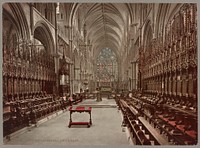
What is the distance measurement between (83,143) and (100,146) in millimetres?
559

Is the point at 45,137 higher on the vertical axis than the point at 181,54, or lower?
lower

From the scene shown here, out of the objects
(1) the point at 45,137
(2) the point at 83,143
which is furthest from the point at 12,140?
(2) the point at 83,143

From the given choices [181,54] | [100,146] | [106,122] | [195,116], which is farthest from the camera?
[106,122]

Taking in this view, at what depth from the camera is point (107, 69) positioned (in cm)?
4356

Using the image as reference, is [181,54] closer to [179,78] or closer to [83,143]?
[179,78]

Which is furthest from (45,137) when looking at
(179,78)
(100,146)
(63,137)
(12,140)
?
(179,78)

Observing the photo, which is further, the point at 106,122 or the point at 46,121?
the point at 106,122

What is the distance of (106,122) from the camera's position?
9.33m

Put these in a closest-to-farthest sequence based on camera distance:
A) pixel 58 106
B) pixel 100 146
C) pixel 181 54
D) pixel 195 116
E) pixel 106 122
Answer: pixel 195 116, pixel 100 146, pixel 181 54, pixel 106 122, pixel 58 106

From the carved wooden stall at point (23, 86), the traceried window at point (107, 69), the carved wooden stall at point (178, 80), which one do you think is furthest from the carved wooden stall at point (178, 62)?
the traceried window at point (107, 69)

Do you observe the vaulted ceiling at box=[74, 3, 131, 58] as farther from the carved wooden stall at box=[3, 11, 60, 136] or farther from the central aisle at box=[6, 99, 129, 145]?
the central aisle at box=[6, 99, 129, 145]

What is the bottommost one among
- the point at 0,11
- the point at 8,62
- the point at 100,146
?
the point at 100,146

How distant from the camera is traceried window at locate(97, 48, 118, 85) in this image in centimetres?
4047

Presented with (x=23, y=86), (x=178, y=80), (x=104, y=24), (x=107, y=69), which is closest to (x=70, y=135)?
(x=178, y=80)
